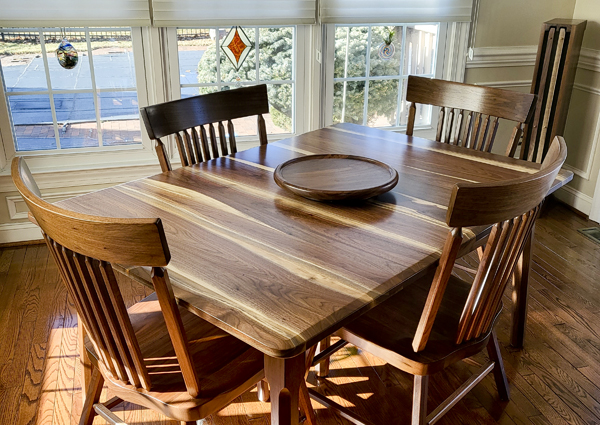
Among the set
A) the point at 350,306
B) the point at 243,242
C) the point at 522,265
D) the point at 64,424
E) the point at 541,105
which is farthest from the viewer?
the point at 541,105

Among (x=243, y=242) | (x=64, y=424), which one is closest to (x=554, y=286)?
(x=243, y=242)

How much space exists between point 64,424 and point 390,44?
278 centimetres

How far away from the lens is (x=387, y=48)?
3490 millimetres

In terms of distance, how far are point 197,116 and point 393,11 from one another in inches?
68.3

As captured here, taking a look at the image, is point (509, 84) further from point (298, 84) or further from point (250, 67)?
point (250, 67)

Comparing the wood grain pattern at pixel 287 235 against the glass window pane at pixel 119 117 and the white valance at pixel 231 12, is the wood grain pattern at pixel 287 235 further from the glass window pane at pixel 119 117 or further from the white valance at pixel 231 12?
the glass window pane at pixel 119 117

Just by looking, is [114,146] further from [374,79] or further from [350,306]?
[350,306]

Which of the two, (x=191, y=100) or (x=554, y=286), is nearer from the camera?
(x=191, y=100)

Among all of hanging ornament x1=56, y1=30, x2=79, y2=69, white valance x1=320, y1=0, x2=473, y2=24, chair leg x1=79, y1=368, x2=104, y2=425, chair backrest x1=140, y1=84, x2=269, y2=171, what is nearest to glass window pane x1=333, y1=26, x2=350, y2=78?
white valance x1=320, y1=0, x2=473, y2=24

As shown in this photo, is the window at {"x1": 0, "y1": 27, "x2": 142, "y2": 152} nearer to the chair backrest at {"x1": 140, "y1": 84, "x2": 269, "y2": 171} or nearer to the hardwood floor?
the hardwood floor

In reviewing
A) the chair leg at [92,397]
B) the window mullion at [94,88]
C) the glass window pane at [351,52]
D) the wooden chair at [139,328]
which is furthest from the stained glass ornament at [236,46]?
the chair leg at [92,397]

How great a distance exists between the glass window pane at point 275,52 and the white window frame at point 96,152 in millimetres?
667

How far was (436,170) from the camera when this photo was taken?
1953mm

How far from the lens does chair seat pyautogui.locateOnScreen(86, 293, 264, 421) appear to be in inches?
51.8
